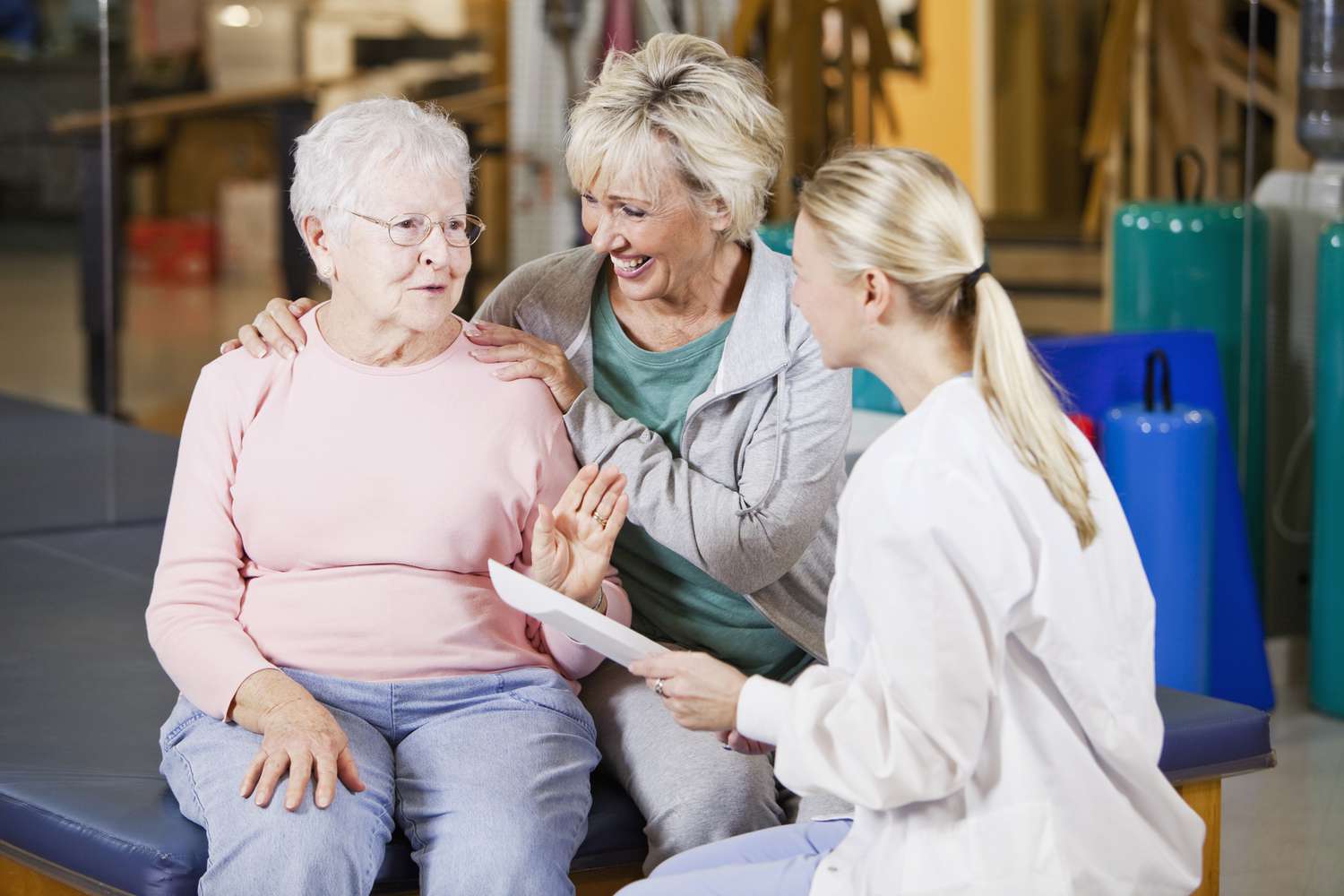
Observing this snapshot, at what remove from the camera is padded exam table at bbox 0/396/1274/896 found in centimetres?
210

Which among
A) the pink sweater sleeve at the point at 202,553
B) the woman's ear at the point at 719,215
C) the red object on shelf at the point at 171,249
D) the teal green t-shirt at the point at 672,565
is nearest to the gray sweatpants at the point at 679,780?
the teal green t-shirt at the point at 672,565

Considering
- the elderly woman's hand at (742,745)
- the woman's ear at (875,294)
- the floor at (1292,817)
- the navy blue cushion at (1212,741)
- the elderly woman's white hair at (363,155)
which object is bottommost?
the floor at (1292,817)

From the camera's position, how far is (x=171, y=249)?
587cm

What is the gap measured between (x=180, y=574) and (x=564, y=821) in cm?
57

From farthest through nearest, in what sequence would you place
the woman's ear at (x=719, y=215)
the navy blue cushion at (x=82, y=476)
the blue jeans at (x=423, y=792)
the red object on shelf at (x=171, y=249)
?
the red object on shelf at (x=171, y=249)
the navy blue cushion at (x=82, y=476)
the woman's ear at (x=719, y=215)
the blue jeans at (x=423, y=792)

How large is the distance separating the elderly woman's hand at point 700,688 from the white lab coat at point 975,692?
6cm

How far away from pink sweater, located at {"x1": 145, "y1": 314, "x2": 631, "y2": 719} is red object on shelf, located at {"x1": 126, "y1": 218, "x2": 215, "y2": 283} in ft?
11.8

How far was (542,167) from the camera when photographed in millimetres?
6512

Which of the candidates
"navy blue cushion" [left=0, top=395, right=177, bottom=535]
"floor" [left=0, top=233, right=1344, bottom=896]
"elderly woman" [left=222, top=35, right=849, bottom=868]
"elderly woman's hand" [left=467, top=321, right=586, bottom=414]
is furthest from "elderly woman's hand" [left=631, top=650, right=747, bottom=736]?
"navy blue cushion" [left=0, top=395, right=177, bottom=535]

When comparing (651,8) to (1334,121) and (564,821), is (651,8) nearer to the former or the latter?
(1334,121)

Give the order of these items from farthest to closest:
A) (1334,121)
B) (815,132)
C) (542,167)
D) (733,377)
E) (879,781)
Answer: (542,167), (815,132), (1334,121), (733,377), (879,781)

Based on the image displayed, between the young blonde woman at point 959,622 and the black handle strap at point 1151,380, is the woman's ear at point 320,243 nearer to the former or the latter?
the young blonde woman at point 959,622

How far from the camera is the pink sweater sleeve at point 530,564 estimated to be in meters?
2.25

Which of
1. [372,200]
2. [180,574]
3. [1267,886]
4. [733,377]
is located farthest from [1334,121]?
[180,574]
